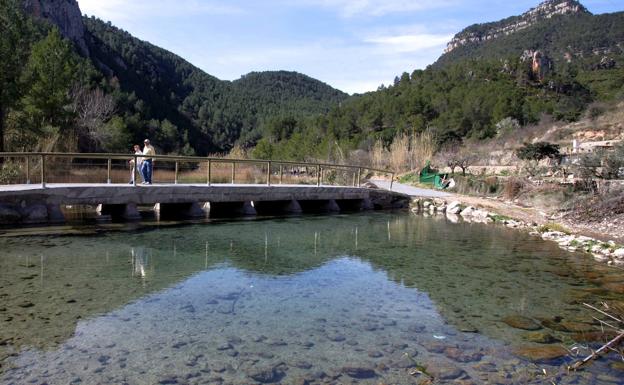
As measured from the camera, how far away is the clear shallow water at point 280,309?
159 inches

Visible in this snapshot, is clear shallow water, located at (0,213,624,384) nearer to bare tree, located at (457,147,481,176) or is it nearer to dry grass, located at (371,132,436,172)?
bare tree, located at (457,147,481,176)

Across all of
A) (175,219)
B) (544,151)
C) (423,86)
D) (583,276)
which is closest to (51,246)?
(175,219)

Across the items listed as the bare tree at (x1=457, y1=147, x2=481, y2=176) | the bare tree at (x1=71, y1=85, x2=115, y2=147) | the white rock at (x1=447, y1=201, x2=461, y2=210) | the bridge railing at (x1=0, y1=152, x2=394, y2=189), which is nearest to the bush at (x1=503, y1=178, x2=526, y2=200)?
the white rock at (x1=447, y1=201, x2=461, y2=210)

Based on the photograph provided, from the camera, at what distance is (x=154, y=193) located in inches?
486

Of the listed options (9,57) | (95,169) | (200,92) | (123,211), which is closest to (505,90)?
(9,57)

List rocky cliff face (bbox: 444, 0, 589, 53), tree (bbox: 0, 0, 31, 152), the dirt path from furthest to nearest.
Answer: rocky cliff face (bbox: 444, 0, 589, 53), tree (bbox: 0, 0, 31, 152), the dirt path

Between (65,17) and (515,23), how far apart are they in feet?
253

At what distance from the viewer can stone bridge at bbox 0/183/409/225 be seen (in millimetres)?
10703

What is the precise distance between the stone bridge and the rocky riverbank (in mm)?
1246

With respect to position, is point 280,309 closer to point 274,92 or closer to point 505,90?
point 505,90

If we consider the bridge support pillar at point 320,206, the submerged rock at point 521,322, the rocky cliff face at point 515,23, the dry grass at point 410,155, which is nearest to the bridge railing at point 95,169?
the bridge support pillar at point 320,206

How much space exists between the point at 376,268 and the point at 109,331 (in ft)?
14.5

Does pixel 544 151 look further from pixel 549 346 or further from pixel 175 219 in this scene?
pixel 549 346

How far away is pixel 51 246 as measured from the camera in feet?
28.0
